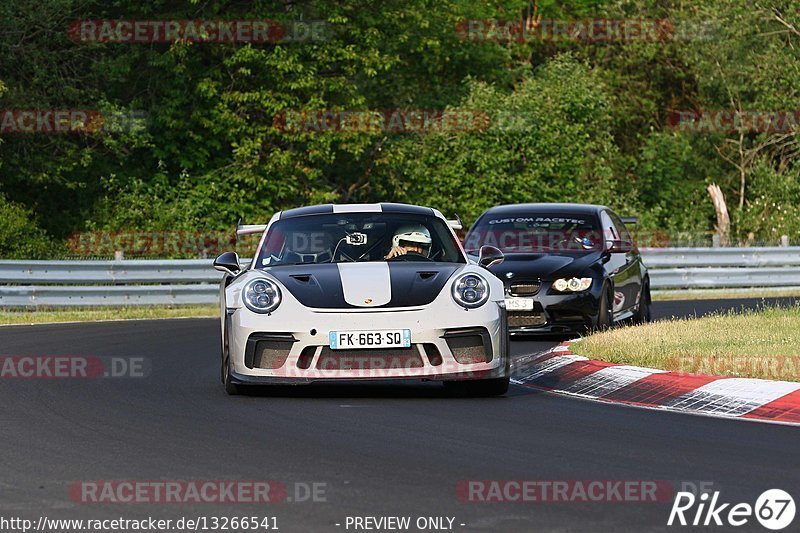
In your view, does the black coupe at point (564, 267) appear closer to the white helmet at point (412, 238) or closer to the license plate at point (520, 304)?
the license plate at point (520, 304)

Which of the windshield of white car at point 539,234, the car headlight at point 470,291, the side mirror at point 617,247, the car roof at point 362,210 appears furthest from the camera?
the windshield of white car at point 539,234

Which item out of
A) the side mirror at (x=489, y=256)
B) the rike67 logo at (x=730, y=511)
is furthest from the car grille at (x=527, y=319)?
the rike67 logo at (x=730, y=511)

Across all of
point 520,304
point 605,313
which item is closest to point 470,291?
point 520,304

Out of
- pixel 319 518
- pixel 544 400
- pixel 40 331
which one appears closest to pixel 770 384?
pixel 544 400

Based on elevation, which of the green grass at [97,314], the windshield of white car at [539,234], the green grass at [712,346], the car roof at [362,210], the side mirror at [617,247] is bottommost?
the green grass at [97,314]

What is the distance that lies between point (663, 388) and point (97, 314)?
1394cm

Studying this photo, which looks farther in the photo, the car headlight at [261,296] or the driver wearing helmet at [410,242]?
the driver wearing helmet at [410,242]

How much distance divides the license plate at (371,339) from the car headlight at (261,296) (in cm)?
56

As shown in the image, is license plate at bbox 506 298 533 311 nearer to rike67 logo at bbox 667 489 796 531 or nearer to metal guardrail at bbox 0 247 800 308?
metal guardrail at bbox 0 247 800 308

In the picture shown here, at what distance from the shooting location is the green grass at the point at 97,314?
23.1 m

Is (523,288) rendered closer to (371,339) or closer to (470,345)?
(470,345)

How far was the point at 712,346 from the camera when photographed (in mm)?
13484

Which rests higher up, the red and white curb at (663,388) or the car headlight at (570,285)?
the car headlight at (570,285)

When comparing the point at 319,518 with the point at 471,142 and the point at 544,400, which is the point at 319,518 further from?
the point at 471,142
